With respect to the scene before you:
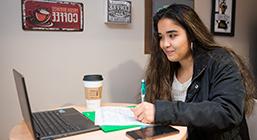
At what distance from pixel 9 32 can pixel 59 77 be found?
0.33 m

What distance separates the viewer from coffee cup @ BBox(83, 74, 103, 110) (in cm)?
107

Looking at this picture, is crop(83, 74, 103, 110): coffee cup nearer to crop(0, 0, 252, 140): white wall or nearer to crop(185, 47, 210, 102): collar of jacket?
crop(0, 0, 252, 140): white wall

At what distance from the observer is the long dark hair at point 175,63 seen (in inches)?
44.7

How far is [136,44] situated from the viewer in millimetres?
1574

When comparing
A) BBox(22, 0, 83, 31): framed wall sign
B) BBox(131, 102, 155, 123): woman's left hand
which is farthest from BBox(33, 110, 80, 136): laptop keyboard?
BBox(22, 0, 83, 31): framed wall sign

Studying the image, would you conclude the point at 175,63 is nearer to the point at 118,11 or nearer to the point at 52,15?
the point at 118,11

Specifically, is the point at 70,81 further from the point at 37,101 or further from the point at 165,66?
the point at 165,66

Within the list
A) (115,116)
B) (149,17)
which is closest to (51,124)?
(115,116)

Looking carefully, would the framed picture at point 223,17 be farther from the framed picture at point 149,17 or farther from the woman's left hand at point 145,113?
the woman's left hand at point 145,113

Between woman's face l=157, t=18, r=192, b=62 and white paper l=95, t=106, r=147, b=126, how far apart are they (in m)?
0.37

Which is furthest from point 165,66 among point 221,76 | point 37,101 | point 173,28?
point 37,101

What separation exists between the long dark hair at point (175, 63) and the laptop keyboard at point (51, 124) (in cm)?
55

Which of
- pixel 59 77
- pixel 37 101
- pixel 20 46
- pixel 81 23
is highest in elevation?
pixel 81 23

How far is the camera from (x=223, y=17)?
2.03 metres
